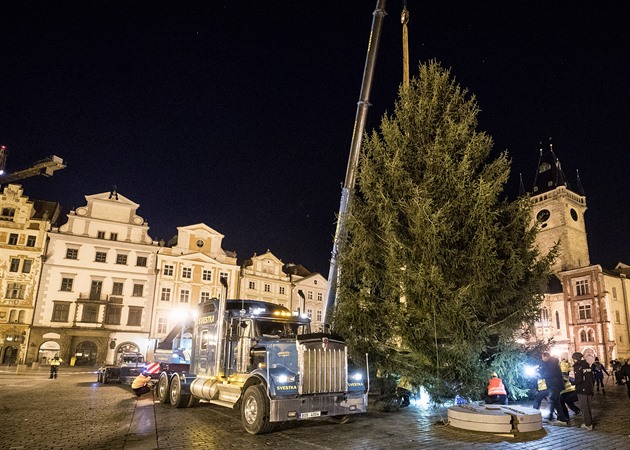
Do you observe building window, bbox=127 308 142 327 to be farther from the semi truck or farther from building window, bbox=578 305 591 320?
building window, bbox=578 305 591 320

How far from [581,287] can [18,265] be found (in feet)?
194

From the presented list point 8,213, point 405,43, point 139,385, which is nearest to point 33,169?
point 8,213

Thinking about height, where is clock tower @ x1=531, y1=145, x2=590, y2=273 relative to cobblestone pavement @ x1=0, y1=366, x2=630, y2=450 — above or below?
above

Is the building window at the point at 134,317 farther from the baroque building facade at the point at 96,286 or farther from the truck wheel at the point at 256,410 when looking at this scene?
the truck wheel at the point at 256,410

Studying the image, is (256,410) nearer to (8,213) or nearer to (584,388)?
(584,388)

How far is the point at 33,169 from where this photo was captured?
49.5 m

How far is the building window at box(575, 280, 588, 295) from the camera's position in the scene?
5033cm

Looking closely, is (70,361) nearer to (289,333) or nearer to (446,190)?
(289,333)

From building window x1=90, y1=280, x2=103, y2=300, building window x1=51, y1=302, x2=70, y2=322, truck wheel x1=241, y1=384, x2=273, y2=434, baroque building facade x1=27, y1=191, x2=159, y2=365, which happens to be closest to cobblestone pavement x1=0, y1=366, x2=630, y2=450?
truck wheel x1=241, y1=384, x2=273, y2=434

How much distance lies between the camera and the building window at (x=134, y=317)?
139 feet

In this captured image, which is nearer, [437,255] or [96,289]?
[437,255]

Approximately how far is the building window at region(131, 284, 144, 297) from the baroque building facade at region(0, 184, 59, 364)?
8287mm

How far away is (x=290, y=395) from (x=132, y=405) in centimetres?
743

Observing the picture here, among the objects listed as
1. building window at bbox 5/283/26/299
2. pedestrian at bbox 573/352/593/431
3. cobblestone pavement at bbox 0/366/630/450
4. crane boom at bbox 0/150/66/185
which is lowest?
cobblestone pavement at bbox 0/366/630/450
